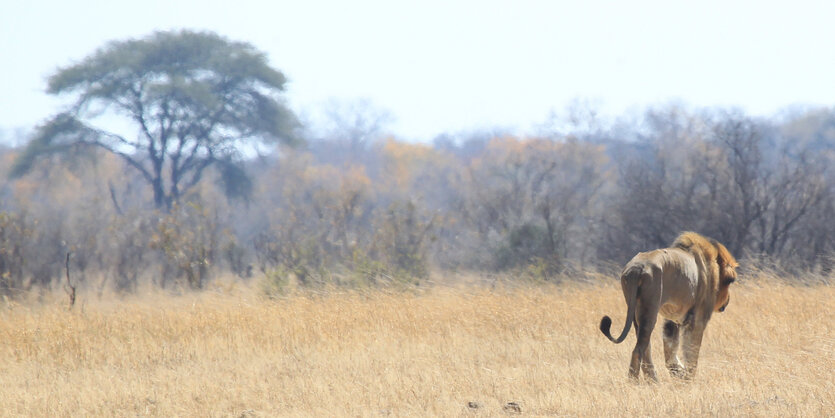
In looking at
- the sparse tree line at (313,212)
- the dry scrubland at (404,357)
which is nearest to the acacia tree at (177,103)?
the sparse tree line at (313,212)

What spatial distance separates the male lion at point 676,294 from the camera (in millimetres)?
6590

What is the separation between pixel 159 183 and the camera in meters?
29.1

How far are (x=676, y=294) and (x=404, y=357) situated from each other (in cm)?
266

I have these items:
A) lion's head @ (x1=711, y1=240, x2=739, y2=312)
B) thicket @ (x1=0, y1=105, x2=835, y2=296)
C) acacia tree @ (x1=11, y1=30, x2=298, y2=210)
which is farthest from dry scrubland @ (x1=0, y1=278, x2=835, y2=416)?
acacia tree @ (x1=11, y1=30, x2=298, y2=210)

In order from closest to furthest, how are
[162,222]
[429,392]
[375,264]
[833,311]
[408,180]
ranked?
[429,392] → [833,311] → [375,264] → [162,222] → [408,180]

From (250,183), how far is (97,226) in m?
9.21

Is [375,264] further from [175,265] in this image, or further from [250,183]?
[250,183]

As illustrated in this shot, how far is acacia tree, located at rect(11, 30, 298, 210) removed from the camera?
29.2m

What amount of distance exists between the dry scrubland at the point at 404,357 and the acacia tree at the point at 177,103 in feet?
60.1

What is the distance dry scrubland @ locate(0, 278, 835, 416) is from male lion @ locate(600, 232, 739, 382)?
26cm

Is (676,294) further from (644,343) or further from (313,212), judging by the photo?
(313,212)

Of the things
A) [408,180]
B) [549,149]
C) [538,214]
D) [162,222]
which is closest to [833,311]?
[538,214]

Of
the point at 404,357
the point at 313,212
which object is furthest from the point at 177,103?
the point at 404,357

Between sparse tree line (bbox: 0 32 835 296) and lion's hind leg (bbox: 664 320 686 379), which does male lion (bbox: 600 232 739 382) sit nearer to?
lion's hind leg (bbox: 664 320 686 379)
